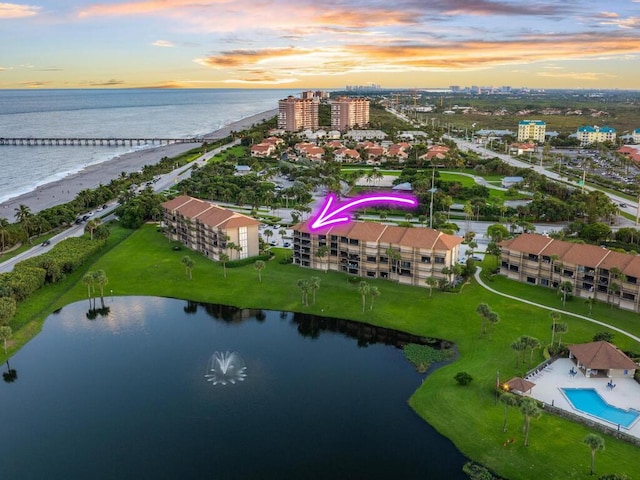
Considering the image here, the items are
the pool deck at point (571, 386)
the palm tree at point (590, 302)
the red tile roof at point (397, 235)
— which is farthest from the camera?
the red tile roof at point (397, 235)

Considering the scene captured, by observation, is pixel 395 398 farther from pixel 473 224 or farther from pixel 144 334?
pixel 473 224

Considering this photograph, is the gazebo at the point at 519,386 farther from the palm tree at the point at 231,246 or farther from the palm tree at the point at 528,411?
the palm tree at the point at 231,246

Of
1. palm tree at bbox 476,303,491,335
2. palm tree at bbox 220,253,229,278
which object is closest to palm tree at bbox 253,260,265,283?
palm tree at bbox 220,253,229,278

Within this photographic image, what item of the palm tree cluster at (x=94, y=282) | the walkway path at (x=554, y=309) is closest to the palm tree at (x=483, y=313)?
the walkway path at (x=554, y=309)

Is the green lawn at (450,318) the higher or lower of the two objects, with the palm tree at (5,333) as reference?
lower

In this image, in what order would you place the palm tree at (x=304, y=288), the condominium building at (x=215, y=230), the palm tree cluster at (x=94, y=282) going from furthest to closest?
Result: the condominium building at (x=215, y=230) → the palm tree cluster at (x=94, y=282) → the palm tree at (x=304, y=288)

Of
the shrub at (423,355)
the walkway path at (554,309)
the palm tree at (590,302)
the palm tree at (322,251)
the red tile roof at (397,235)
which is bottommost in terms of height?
the shrub at (423,355)

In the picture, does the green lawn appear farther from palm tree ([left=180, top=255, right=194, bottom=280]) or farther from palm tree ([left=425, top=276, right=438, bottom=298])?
palm tree ([left=425, top=276, right=438, bottom=298])
